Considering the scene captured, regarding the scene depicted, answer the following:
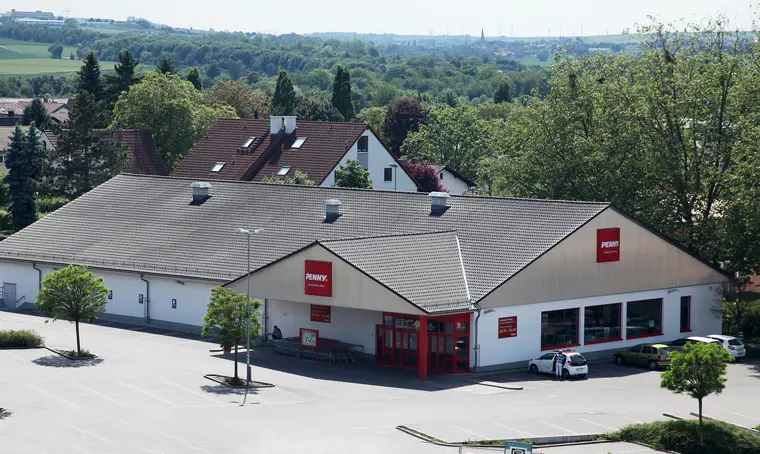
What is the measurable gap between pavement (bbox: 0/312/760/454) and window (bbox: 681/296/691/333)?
5.97 m

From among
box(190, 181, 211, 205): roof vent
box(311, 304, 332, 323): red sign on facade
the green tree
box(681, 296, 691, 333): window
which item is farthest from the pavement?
the green tree

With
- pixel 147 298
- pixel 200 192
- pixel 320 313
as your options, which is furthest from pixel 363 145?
pixel 320 313

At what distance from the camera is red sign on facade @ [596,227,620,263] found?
209ft

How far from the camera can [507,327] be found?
6000 cm

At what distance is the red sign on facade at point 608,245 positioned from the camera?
63.6m

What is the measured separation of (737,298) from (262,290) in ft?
92.1

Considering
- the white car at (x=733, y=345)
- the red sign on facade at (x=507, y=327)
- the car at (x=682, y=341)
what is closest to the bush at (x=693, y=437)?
the red sign on facade at (x=507, y=327)

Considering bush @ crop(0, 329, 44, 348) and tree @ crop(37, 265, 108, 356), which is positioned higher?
tree @ crop(37, 265, 108, 356)

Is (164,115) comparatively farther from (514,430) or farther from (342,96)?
(514,430)

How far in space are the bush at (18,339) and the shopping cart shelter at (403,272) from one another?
8.42 m

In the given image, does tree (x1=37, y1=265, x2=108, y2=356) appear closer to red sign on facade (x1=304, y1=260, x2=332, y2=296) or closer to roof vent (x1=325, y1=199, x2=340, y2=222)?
red sign on facade (x1=304, y1=260, x2=332, y2=296)

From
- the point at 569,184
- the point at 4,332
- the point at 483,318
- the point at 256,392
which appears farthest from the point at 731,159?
the point at 4,332

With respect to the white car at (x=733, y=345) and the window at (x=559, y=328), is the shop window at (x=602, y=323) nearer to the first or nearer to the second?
the window at (x=559, y=328)

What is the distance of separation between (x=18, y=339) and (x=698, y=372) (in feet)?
108
